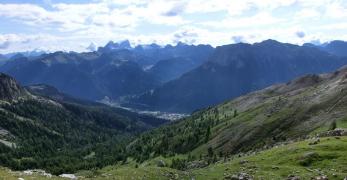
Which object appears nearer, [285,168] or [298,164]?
[285,168]

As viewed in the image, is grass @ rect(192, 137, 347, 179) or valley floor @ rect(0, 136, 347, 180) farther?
grass @ rect(192, 137, 347, 179)

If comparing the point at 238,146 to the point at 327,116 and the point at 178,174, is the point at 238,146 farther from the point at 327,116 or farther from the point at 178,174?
the point at 178,174

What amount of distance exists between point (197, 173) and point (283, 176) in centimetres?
1627

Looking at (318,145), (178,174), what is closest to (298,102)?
(318,145)

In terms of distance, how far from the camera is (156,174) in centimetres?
7331

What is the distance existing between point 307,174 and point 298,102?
408ft

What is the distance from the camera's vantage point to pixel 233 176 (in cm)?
7081

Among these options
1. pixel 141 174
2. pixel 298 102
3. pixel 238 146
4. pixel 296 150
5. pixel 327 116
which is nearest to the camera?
pixel 141 174

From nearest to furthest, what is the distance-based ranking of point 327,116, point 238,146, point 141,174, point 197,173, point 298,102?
point 141,174
point 197,173
point 327,116
point 238,146
point 298,102

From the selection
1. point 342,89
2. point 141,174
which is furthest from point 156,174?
point 342,89

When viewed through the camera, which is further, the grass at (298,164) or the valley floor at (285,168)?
the grass at (298,164)

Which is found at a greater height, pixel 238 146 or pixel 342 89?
pixel 342 89

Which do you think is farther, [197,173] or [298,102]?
[298,102]

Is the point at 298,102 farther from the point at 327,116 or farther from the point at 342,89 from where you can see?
the point at 327,116
